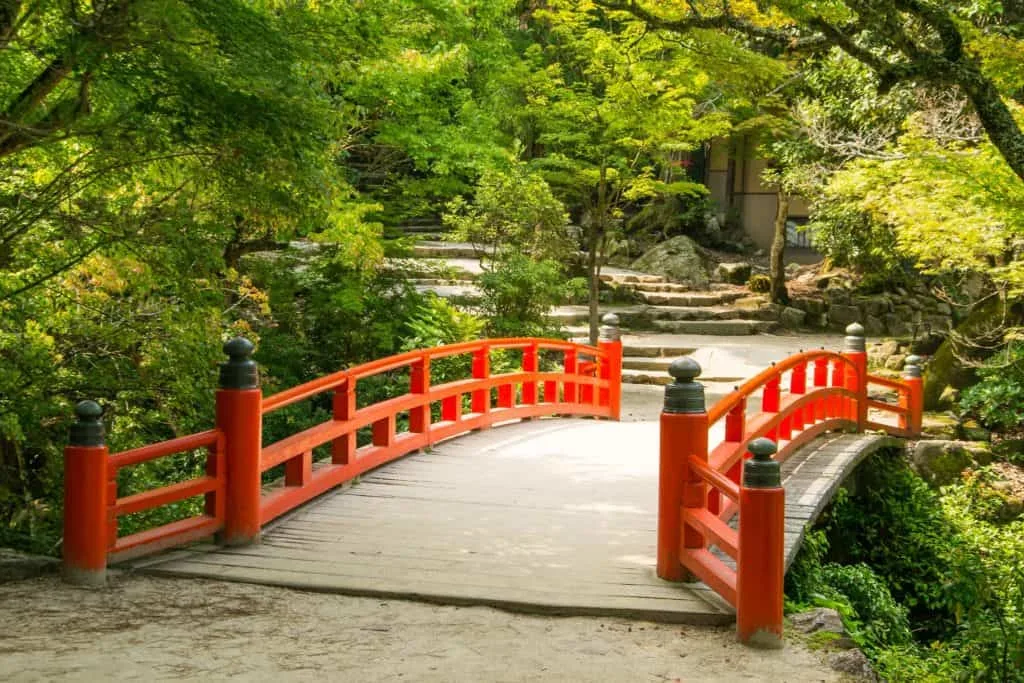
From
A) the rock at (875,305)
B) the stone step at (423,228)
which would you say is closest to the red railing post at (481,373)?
the stone step at (423,228)

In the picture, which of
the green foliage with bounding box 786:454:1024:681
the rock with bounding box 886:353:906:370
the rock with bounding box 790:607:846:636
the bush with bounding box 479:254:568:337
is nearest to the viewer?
the rock with bounding box 790:607:846:636

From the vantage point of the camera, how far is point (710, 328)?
2211 cm

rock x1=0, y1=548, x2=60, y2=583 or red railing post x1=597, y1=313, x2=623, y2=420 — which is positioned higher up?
red railing post x1=597, y1=313, x2=623, y2=420

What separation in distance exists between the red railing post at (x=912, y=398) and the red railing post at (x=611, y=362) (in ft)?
11.2

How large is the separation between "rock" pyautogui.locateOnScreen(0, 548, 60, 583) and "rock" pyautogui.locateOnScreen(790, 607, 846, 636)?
12.6 ft

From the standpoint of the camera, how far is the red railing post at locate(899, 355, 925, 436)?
13109mm

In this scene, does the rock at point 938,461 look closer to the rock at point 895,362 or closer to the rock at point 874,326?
the rock at point 895,362

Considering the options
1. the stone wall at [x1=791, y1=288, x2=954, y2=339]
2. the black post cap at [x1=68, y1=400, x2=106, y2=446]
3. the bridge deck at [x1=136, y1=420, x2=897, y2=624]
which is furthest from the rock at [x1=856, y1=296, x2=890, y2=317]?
the black post cap at [x1=68, y1=400, x2=106, y2=446]

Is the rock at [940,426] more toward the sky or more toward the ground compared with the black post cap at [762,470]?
more toward the ground

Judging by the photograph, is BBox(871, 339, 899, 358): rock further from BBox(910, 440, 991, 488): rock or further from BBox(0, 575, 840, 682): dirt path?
BBox(0, 575, 840, 682): dirt path

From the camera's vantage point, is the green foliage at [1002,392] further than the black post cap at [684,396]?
Yes

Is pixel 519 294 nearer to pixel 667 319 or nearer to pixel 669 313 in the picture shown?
pixel 667 319

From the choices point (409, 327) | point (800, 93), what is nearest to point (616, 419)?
point (409, 327)

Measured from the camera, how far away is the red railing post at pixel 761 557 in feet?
16.4
